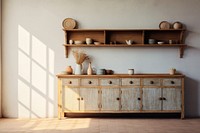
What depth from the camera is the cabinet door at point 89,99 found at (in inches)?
240

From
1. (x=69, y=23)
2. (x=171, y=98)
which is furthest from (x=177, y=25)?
(x=69, y=23)

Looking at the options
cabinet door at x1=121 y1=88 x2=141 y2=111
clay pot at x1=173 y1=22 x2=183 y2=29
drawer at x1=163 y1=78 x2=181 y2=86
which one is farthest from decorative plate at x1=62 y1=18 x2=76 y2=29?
drawer at x1=163 y1=78 x2=181 y2=86

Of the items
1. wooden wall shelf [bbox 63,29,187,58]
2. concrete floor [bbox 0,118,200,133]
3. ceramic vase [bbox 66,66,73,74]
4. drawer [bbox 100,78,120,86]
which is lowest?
concrete floor [bbox 0,118,200,133]

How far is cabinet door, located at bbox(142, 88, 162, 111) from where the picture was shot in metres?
6.09

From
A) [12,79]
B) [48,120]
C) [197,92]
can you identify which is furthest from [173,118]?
[12,79]

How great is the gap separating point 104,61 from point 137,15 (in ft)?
3.81

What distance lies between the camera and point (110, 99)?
6.11 m

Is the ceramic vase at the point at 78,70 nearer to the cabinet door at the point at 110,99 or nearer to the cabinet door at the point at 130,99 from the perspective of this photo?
the cabinet door at the point at 110,99

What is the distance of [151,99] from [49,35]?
7.98 ft

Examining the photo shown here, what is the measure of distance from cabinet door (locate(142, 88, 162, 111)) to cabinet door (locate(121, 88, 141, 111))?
125mm

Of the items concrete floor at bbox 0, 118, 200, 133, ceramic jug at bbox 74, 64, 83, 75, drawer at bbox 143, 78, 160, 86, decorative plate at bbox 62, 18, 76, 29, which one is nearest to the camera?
concrete floor at bbox 0, 118, 200, 133

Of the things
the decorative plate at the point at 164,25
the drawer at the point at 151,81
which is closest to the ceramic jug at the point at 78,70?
the drawer at the point at 151,81

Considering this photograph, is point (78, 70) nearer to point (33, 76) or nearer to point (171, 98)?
point (33, 76)

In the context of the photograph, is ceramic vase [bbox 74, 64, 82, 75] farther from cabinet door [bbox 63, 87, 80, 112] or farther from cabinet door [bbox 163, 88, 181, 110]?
cabinet door [bbox 163, 88, 181, 110]
